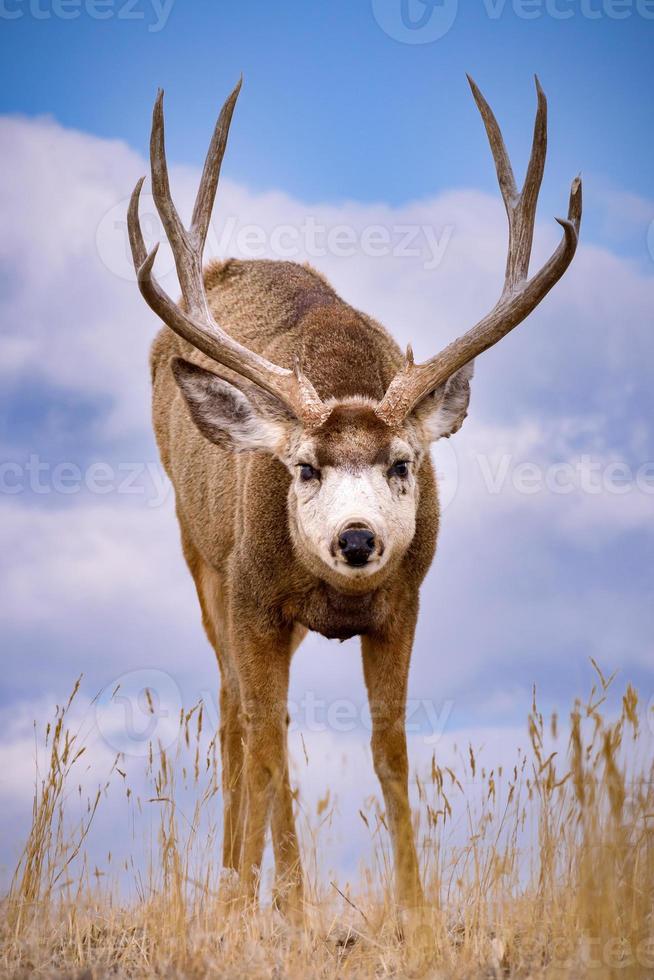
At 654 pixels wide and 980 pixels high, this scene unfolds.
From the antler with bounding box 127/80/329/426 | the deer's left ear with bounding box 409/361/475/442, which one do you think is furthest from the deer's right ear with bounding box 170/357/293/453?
the deer's left ear with bounding box 409/361/475/442

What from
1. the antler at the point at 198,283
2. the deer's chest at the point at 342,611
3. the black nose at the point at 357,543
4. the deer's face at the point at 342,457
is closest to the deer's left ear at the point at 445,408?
the deer's face at the point at 342,457

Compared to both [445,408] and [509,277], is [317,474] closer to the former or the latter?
[445,408]

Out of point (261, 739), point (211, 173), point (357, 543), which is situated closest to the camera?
point (357, 543)

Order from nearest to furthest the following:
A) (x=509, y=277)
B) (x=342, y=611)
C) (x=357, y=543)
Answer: (x=357, y=543)
(x=342, y=611)
(x=509, y=277)

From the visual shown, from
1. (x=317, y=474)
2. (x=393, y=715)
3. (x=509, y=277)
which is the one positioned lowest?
(x=393, y=715)

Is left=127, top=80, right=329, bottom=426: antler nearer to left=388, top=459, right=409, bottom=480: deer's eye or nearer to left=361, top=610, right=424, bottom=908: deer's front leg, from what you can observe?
left=388, top=459, right=409, bottom=480: deer's eye

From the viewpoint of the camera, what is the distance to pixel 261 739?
23.1ft

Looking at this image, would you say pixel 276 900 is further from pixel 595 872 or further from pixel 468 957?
pixel 595 872

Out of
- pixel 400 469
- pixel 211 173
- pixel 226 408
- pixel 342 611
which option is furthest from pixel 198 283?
pixel 342 611

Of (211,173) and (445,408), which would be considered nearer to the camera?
(445,408)

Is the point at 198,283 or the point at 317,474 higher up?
the point at 198,283

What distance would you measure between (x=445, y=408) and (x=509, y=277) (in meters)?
1.08

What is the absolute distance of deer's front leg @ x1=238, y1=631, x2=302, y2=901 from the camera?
7.01 metres

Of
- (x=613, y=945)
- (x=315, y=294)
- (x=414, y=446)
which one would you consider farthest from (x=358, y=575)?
(x=315, y=294)
